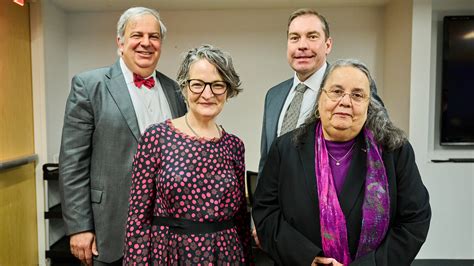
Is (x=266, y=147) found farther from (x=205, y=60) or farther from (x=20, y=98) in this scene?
(x=20, y=98)

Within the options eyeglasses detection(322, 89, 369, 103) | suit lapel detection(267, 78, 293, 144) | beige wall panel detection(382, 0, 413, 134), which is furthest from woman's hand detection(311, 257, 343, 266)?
beige wall panel detection(382, 0, 413, 134)

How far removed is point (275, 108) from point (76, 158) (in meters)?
0.99

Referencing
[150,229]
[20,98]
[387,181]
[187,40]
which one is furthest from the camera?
[187,40]

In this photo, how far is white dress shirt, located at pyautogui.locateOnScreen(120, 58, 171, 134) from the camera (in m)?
1.72

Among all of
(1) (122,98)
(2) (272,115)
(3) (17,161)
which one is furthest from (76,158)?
(3) (17,161)

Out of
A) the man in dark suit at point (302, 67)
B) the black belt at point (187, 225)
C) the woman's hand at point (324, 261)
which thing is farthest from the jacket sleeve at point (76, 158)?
the woman's hand at point (324, 261)

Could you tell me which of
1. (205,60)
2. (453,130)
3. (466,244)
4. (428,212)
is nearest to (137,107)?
(205,60)

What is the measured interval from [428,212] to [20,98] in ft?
10.2

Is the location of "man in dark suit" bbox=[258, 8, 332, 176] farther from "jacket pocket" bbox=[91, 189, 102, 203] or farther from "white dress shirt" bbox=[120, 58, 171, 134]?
"jacket pocket" bbox=[91, 189, 102, 203]

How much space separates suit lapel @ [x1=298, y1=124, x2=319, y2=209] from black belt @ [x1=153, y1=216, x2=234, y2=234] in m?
0.37

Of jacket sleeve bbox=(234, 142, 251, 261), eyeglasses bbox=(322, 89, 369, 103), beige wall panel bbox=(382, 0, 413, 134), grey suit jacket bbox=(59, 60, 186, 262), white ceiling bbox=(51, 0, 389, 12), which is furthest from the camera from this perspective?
white ceiling bbox=(51, 0, 389, 12)

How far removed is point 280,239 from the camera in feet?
4.41

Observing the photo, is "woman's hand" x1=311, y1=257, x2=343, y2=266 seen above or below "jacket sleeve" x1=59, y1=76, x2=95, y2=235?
below

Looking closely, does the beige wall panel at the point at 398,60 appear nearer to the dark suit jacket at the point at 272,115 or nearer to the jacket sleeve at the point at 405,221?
the dark suit jacket at the point at 272,115
